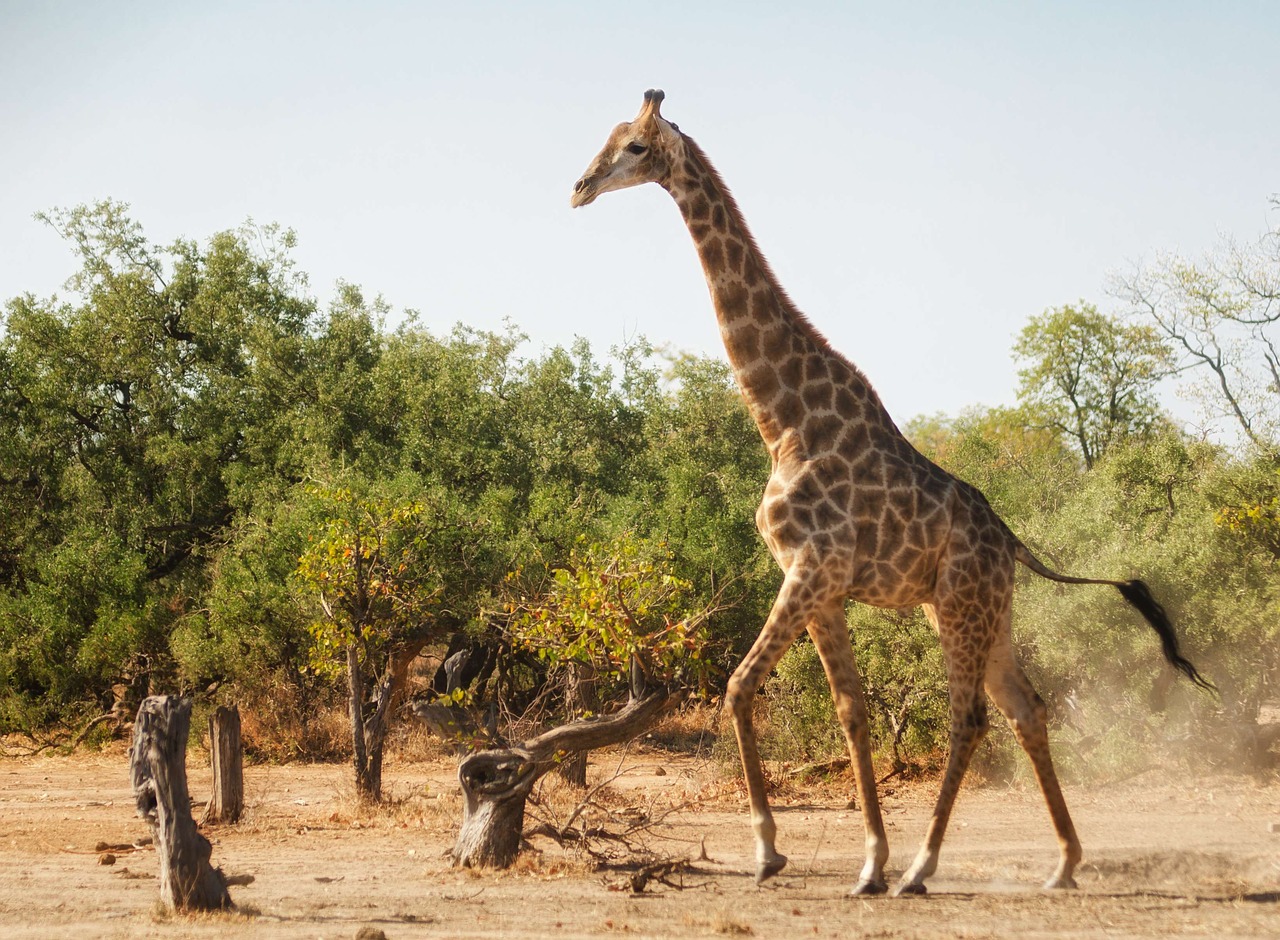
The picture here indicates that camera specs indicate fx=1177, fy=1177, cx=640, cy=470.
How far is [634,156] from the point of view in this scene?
24.0 feet

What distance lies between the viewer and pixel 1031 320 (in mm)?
30750

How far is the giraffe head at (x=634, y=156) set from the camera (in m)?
7.24

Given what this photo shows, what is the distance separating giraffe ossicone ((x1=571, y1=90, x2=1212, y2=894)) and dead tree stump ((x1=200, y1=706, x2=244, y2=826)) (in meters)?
5.48

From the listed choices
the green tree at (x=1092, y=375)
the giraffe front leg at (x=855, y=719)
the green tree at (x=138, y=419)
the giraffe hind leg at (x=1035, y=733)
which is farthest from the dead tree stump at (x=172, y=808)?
the green tree at (x=1092, y=375)

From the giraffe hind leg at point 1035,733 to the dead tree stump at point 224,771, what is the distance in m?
6.63

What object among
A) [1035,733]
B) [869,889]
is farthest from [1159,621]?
[869,889]

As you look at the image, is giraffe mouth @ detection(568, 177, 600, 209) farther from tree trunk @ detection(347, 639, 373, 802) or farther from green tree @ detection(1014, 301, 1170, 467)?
green tree @ detection(1014, 301, 1170, 467)

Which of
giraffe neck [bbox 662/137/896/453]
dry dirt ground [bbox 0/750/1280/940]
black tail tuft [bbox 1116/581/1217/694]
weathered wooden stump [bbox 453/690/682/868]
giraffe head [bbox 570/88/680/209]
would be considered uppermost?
giraffe head [bbox 570/88/680/209]

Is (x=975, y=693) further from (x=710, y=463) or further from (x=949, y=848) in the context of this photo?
(x=710, y=463)

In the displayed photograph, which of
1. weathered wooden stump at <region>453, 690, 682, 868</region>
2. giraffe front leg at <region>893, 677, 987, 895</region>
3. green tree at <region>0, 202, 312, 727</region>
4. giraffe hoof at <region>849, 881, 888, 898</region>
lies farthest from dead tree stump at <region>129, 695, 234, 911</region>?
green tree at <region>0, 202, 312, 727</region>

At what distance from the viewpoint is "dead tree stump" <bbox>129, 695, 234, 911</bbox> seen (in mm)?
6371

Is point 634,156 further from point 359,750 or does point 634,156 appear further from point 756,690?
point 359,750

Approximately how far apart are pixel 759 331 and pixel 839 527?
56.2 inches

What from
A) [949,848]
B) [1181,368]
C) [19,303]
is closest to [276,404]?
[19,303]
